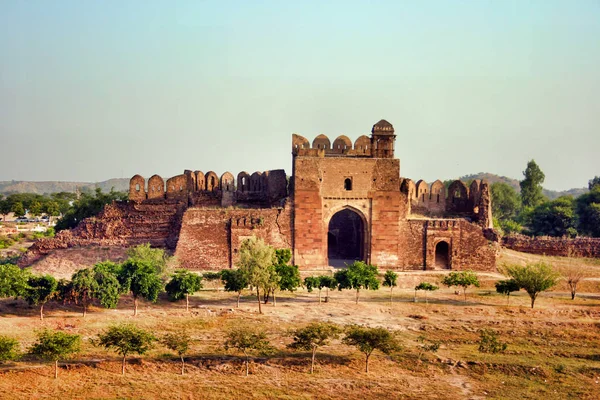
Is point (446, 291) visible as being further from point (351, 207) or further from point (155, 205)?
point (155, 205)

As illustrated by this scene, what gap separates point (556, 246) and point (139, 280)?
72.4ft

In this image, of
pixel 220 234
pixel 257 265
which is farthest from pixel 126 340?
pixel 220 234

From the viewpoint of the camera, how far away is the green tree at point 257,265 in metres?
22.7

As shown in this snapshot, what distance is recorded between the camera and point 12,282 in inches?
782

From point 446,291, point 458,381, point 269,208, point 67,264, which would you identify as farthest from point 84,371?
point 446,291

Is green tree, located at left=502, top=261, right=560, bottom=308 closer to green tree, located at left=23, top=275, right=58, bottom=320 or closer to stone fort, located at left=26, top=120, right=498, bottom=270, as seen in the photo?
stone fort, located at left=26, top=120, right=498, bottom=270

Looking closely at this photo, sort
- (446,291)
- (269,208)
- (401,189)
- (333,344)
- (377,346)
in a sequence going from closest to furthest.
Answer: (377,346) < (333,344) < (446,291) < (269,208) < (401,189)

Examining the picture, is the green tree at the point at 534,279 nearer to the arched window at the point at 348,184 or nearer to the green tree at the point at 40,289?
the arched window at the point at 348,184

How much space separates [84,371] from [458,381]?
962 centimetres

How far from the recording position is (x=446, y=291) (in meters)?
27.3

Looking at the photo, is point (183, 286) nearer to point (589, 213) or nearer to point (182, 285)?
point (182, 285)

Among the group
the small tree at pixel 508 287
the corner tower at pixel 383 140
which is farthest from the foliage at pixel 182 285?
the small tree at pixel 508 287

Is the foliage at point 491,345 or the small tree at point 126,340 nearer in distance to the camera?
the small tree at point 126,340

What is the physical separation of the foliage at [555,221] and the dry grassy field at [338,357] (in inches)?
796
